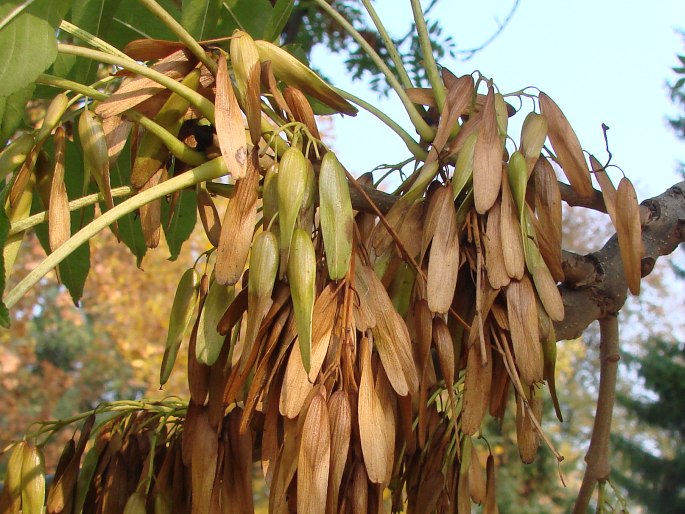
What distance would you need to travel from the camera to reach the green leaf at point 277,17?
82cm

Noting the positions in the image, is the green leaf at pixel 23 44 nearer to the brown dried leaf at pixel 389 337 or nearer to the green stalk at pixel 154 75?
the green stalk at pixel 154 75

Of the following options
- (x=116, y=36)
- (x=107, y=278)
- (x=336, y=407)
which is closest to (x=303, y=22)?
(x=116, y=36)

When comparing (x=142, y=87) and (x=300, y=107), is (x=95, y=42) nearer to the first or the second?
(x=142, y=87)

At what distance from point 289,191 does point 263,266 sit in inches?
2.1

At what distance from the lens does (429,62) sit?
0.76 meters

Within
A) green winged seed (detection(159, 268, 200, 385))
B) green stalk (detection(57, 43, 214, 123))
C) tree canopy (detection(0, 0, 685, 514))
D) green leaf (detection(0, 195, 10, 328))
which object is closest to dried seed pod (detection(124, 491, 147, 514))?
tree canopy (detection(0, 0, 685, 514))

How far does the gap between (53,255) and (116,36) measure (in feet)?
1.56

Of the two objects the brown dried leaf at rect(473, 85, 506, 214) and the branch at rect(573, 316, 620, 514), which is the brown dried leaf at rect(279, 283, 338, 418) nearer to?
the brown dried leaf at rect(473, 85, 506, 214)

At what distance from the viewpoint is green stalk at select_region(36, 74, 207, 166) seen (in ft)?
1.87

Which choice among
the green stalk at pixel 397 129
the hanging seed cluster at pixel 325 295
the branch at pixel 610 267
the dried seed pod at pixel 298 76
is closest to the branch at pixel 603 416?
the branch at pixel 610 267

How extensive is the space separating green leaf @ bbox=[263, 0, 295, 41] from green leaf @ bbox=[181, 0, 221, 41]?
0.07m

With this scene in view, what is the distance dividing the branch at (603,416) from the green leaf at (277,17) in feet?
1.61

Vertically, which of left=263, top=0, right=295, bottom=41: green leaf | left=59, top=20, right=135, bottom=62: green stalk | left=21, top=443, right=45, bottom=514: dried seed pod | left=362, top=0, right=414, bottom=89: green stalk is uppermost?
left=263, top=0, right=295, bottom=41: green leaf

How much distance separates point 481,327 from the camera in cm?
57
